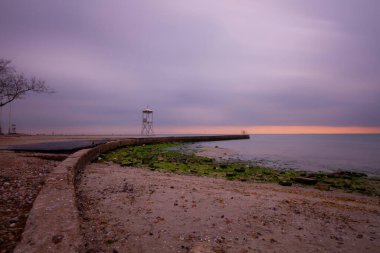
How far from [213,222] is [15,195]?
4172mm

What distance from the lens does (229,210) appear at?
6.59 m

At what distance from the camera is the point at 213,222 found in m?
5.63

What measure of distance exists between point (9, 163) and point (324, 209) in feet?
32.4

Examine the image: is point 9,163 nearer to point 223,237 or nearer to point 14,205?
point 14,205

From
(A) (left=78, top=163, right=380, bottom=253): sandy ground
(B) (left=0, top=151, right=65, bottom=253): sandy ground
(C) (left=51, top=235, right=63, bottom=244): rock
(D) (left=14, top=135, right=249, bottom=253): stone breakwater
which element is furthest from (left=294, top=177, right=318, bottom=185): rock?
(C) (left=51, top=235, right=63, bottom=244): rock

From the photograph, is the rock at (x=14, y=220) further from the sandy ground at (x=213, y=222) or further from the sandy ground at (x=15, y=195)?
the sandy ground at (x=213, y=222)

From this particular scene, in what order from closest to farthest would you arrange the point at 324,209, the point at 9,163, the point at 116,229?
the point at 116,229 → the point at 324,209 → the point at 9,163

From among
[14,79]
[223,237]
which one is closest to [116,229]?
[223,237]

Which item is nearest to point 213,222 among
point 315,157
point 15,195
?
point 15,195

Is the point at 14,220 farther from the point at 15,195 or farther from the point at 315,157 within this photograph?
the point at 315,157

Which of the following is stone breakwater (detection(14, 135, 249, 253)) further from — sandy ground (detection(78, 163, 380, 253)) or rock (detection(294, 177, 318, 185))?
rock (detection(294, 177, 318, 185))

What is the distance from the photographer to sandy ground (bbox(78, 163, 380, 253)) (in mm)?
4559

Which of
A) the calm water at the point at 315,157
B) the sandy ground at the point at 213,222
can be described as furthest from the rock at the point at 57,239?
the calm water at the point at 315,157

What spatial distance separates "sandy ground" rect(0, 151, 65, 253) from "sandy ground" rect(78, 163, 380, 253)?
99cm
